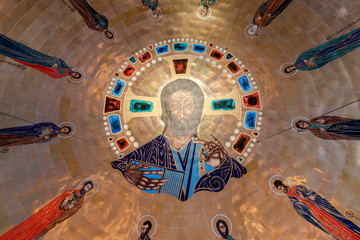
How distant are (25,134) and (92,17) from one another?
7906 millimetres

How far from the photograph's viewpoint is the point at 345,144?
31.6 ft

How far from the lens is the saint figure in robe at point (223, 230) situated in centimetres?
1047

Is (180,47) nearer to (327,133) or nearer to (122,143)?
(122,143)

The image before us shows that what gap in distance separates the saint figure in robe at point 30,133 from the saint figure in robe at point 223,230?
453 inches

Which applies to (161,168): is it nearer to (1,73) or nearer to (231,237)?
(231,237)

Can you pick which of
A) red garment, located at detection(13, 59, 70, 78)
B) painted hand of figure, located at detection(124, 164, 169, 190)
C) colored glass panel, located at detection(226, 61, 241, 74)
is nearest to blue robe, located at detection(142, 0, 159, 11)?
colored glass panel, located at detection(226, 61, 241, 74)

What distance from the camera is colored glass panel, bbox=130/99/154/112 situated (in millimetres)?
13203

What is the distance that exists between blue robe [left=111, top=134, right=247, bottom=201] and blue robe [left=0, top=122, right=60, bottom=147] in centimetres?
431

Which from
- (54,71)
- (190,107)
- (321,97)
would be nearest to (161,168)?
(190,107)

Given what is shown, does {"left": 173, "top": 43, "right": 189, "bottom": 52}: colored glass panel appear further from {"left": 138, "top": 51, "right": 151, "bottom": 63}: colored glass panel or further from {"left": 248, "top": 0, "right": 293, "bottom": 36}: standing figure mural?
{"left": 248, "top": 0, "right": 293, "bottom": 36}: standing figure mural

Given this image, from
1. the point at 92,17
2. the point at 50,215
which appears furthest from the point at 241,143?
the point at 92,17

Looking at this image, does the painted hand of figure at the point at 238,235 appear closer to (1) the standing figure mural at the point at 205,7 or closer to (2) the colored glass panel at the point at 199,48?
(2) the colored glass panel at the point at 199,48

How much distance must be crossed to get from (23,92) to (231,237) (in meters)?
15.1

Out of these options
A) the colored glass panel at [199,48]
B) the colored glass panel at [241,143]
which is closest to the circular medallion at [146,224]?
the colored glass panel at [241,143]
